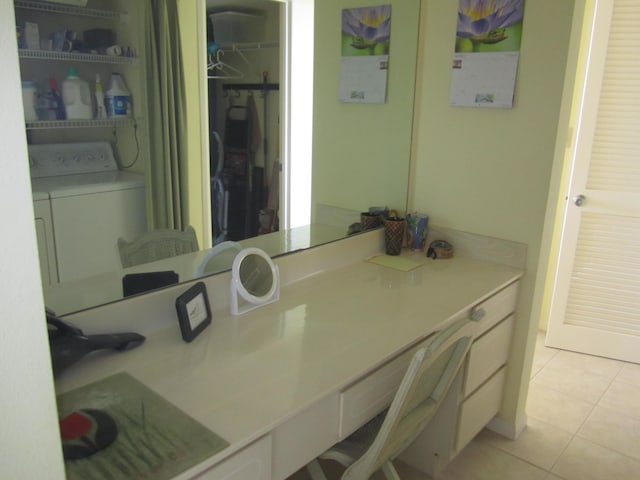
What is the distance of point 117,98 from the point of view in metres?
1.29

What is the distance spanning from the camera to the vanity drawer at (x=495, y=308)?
183cm

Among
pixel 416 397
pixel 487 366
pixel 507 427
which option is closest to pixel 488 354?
pixel 487 366

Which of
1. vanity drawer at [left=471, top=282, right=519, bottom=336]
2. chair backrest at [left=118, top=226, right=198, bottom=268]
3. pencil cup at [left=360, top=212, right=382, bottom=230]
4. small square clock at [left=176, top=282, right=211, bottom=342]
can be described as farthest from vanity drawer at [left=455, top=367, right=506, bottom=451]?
chair backrest at [left=118, top=226, right=198, bottom=268]

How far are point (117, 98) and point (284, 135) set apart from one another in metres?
0.61

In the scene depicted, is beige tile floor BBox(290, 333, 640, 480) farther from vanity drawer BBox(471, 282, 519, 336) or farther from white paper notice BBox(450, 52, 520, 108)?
white paper notice BBox(450, 52, 520, 108)

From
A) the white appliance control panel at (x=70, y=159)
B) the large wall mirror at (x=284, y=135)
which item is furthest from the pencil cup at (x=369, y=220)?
the white appliance control panel at (x=70, y=159)

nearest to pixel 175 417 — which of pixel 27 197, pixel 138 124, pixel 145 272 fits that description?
pixel 145 272

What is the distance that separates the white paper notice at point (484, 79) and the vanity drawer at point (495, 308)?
28.8 inches

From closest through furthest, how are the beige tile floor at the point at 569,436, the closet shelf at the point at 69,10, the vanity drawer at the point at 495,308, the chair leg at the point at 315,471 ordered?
the closet shelf at the point at 69,10 < the chair leg at the point at 315,471 < the vanity drawer at the point at 495,308 < the beige tile floor at the point at 569,436

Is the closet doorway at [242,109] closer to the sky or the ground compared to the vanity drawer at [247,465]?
closer to the sky

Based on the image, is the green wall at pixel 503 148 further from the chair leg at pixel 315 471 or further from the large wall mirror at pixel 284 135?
the chair leg at pixel 315 471

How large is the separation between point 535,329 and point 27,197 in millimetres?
2078

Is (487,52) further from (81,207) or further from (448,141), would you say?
(81,207)

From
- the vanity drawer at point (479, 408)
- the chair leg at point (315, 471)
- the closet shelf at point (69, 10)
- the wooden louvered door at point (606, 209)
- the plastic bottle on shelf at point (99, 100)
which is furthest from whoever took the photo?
the wooden louvered door at point (606, 209)
